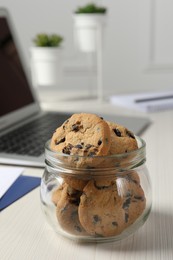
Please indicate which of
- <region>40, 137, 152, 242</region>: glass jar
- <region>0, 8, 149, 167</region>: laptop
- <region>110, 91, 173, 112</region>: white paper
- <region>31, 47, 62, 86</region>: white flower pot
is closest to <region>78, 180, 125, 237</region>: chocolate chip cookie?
<region>40, 137, 152, 242</region>: glass jar

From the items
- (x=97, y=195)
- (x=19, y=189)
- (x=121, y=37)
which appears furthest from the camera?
(x=121, y=37)

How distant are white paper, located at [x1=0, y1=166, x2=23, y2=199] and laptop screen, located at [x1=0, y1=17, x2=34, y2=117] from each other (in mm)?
352

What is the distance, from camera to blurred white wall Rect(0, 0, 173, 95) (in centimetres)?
203

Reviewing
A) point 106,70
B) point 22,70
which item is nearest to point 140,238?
point 22,70

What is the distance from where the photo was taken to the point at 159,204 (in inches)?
23.0

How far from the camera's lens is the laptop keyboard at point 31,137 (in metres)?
Result: 0.78

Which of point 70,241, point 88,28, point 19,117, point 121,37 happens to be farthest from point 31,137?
point 121,37

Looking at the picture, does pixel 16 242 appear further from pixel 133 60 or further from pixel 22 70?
pixel 133 60

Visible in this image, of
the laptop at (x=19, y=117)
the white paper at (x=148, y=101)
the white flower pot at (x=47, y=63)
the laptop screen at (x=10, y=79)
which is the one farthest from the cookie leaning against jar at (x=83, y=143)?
the white flower pot at (x=47, y=63)

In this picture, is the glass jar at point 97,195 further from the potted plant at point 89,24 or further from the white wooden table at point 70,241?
the potted plant at point 89,24

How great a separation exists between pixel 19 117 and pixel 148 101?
0.38 metres

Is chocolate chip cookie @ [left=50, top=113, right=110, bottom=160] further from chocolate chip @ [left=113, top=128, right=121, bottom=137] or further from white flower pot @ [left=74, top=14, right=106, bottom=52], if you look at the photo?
white flower pot @ [left=74, top=14, right=106, bottom=52]

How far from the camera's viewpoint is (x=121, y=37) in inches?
Answer: 82.6

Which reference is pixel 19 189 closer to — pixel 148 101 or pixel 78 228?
pixel 78 228
